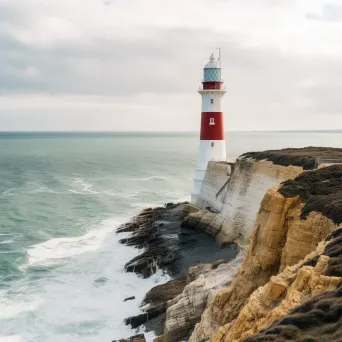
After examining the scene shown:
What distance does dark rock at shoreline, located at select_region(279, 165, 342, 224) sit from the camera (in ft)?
47.5

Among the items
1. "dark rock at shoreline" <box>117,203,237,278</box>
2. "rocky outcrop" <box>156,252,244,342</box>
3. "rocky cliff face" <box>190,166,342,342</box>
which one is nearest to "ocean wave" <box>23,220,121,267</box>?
"dark rock at shoreline" <box>117,203,237,278</box>

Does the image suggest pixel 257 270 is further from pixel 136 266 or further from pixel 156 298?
pixel 136 266

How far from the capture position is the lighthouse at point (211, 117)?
37.6 meters

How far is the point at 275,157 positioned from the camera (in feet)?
90.9

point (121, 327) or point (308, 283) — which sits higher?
point (308, 283)

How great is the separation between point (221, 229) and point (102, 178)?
4338cm

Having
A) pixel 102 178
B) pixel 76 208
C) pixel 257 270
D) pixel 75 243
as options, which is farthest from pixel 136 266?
pixel 102 178

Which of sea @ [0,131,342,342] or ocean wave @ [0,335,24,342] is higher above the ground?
sea @ [0,131,342,342]

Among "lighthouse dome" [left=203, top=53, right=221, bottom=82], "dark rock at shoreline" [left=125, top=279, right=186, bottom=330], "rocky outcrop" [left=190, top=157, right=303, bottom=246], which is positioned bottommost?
"dark rock at shoreline" [left=125, top=279, right=186, bottom=330]

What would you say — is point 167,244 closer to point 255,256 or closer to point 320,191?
point 320,191

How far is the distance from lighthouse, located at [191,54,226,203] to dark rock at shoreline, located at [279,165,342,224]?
702 inches

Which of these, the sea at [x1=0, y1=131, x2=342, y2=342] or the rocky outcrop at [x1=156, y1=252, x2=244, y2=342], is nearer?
the rocky outcrop at [x1=156, y1=252, x2=244, y2=342]

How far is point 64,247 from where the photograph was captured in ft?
103

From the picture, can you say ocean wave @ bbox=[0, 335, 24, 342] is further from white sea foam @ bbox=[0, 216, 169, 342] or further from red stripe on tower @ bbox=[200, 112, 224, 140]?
red stripe on tower @ bbox=[200, 112, 224, 140]
